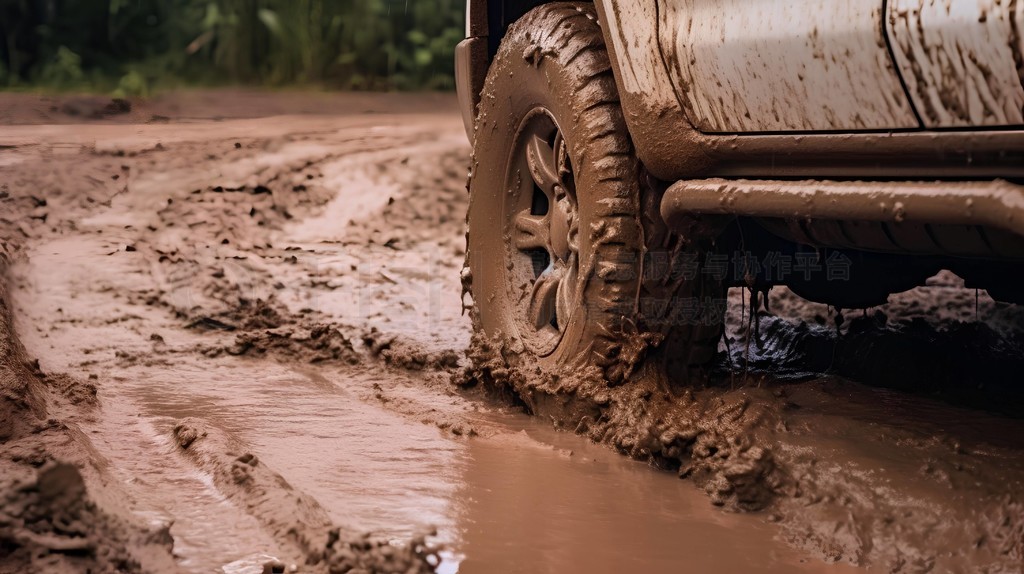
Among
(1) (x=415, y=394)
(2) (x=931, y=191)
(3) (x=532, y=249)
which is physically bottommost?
(1) (x=415, y=394)

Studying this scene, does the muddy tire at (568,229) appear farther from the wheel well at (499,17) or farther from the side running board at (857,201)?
the wheel well at (499,17)

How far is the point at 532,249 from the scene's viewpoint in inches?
154

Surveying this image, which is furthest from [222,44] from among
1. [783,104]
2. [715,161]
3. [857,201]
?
[857,201]

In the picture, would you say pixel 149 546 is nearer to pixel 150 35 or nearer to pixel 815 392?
pixel 815 392

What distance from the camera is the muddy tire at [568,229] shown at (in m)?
3.14

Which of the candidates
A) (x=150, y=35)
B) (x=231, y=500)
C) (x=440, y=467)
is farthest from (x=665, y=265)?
(x=150, y=35)

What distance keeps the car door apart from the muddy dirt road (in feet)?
2.58

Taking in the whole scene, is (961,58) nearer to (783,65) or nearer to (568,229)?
(783,65)

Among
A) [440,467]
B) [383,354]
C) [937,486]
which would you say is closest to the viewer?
[937,486]

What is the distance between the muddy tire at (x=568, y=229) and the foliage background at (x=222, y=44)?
26.7 feet

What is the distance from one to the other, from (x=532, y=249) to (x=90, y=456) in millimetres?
1635

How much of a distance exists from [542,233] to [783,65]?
4.37 ft

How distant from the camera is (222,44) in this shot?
12391 mm

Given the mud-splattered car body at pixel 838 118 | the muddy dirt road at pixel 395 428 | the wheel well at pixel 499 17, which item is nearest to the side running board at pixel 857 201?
the mud-splattered car body at pixel 838 118
